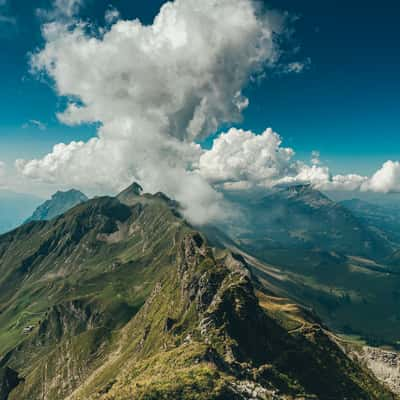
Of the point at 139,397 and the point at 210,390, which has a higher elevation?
the point at 210,390

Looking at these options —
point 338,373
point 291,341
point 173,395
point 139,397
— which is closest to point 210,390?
point 173,395

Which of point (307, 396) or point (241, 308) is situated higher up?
point (241, 308)

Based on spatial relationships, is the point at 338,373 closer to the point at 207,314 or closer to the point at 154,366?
the point at 207,314

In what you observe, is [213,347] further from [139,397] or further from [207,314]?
[139,397]

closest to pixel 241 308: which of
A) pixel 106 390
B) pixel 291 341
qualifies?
pixel 291 341

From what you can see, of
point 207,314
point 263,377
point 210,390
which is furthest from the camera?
point 207,314

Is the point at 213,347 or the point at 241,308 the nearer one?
the point at 213,347

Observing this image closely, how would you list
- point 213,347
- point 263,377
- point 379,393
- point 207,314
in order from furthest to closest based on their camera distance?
1. point 379,393
2. point 207,314
3. point 213,347
4. point 263,377

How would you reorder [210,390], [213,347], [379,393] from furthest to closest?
[379,393]
[213,347]
[210,390]

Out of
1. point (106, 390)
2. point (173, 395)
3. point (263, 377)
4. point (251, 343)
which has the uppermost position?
point (251, 343)
